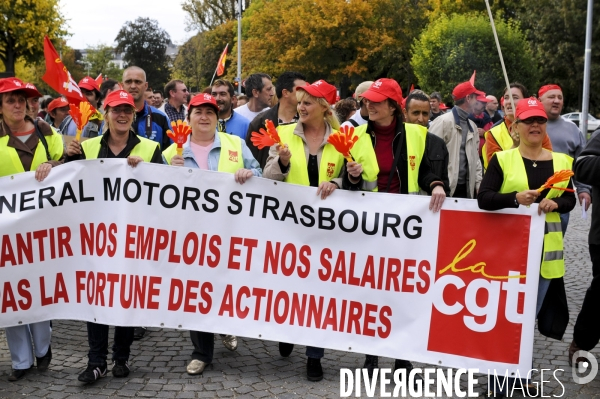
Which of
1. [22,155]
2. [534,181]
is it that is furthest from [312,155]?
[22,155]

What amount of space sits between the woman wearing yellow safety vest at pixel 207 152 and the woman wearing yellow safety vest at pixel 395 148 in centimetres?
93

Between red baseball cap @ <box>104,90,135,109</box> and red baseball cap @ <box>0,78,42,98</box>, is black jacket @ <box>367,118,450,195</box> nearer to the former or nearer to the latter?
red baseball cap @ <box>104,90,135,109</box>

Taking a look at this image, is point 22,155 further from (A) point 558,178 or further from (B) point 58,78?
(A) point 558,178

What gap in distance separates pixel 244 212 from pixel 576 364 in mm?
A: 2692

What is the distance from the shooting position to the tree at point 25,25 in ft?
99.8

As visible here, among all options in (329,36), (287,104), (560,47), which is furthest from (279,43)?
(287,104)

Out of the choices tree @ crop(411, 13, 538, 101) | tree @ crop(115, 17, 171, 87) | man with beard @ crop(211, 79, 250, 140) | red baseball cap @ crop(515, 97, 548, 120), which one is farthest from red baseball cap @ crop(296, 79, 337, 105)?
tree @ crop(115, 17, 171, 87)

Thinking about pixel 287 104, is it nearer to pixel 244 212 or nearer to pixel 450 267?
pixel 244 212

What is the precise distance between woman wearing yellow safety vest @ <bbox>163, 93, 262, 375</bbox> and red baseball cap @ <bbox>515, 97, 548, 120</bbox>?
1908 millimetres

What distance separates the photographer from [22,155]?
17.4 ft

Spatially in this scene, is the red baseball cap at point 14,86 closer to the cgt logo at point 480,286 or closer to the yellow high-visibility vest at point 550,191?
the cgt logo at point 480,286

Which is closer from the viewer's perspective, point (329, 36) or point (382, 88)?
point (382, 88)

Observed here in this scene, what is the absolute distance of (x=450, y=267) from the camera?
4934mm

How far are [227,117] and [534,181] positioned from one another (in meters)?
3.77
